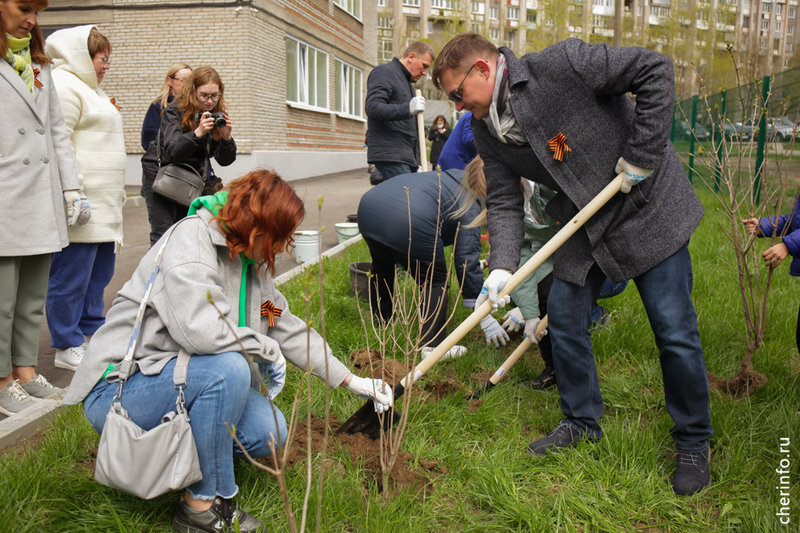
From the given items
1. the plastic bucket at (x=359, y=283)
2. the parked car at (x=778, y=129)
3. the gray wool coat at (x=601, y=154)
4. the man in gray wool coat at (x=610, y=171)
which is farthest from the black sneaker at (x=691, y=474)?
the plastic bucket at (x=359, y=283)

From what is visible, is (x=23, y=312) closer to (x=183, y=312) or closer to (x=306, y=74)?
(x=183, y=312)

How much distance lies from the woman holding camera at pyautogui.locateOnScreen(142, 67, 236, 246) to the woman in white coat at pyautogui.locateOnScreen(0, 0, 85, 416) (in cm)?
92

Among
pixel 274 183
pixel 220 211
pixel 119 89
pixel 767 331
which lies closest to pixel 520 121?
pixel 274 183

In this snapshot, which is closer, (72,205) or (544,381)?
(72,205)

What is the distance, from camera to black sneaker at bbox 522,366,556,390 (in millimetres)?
3164

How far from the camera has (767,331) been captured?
364 cm

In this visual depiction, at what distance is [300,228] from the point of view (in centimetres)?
875

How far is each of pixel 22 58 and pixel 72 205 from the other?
0.74m

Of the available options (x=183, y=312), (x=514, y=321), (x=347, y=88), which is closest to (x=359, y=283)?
(x=514, y=321)

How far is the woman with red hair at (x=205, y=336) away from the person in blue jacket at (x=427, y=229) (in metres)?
1.39

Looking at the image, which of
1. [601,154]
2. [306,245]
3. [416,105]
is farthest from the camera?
[306,245]

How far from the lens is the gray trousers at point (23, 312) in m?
2.77

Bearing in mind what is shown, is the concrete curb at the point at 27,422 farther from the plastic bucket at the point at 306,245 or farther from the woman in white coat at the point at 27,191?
the plastic bucket at the point at 306,245

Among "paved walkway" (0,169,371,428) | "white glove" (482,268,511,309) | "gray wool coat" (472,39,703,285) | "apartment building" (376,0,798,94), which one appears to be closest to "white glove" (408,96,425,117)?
"paved walkway" (0,169,371,428)
